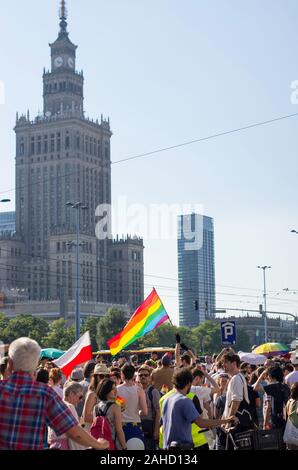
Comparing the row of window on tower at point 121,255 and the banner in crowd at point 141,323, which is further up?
the row of window on tower at point 121,255

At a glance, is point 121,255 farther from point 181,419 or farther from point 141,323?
point 181,419

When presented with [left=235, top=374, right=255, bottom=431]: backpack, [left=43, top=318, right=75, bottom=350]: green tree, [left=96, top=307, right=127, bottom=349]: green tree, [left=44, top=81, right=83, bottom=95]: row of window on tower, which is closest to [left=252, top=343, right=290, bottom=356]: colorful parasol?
[left=235, top=374, right=255, bottom=431]: backpack

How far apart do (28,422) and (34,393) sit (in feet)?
0.76

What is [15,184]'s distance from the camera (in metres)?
168

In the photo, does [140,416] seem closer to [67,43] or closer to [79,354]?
[79,354]

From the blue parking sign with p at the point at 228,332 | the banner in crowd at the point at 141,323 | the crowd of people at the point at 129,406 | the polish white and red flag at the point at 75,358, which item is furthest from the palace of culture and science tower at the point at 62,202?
the crowd of people at the point at 129,406

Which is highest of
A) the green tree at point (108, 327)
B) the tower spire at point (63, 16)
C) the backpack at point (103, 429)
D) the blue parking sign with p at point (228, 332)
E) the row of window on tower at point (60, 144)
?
the tower spire at point (63, 16)

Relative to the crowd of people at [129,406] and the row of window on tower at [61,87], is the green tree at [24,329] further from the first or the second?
the crowd of people at [129,406]

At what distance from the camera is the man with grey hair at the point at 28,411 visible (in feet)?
24.8

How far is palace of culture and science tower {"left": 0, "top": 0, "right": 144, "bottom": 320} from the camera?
158 m

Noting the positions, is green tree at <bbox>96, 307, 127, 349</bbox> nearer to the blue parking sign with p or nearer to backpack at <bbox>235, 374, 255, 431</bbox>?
the blue parking sign with p

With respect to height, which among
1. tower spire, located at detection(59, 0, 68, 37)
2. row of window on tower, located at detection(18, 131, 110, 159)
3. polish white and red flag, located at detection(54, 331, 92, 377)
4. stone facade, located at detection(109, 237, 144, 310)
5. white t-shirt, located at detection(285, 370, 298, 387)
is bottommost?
white t-shirt, located at detection(285, 370, 298, 387)

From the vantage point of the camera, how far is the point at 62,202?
6373 inches
